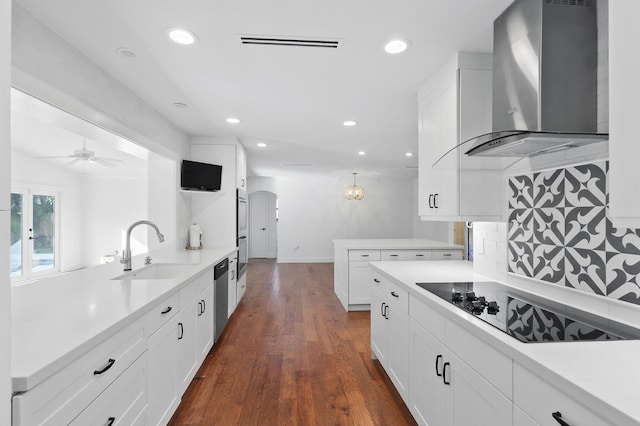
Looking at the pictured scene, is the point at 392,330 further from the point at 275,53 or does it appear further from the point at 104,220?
the point at 104,220

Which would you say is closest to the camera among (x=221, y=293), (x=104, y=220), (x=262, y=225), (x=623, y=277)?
(x=623, y=277)

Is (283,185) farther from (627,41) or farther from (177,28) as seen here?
(627,41)

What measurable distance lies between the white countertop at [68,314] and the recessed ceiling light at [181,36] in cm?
152

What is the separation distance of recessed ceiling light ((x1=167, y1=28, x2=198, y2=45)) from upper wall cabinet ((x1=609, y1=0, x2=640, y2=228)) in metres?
1.97

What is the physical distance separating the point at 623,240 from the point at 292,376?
7.86 feet

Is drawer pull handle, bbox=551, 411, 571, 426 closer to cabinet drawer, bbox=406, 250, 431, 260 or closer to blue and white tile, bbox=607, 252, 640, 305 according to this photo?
blue and white tile, bbox=607, 252, 640, 305

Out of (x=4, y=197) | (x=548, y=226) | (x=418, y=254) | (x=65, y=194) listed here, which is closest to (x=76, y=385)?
(x=4, y=197)

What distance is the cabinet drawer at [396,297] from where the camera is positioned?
2225 mm

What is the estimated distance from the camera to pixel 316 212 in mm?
9422

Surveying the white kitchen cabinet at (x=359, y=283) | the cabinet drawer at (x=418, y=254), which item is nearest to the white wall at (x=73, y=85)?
the white kitchen cabinet at (x=359, y=283)

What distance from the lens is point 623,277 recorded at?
4.72 ft

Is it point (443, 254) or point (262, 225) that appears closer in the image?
point (443, 254)

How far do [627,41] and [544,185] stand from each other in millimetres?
1094

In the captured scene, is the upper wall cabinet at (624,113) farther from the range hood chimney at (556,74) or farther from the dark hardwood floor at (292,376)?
the dark hardwood floor at (292,376)
